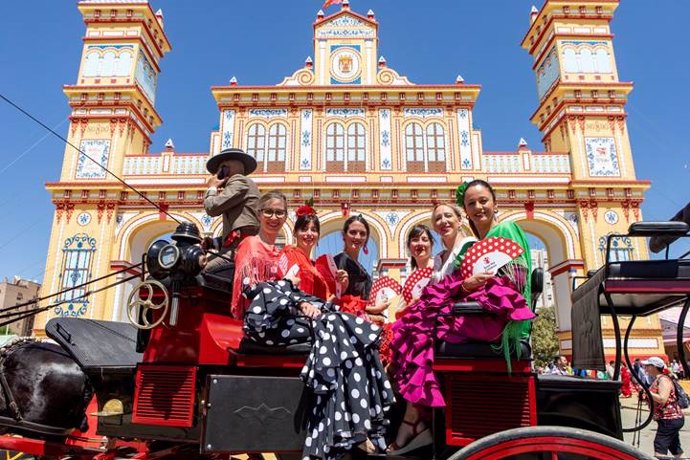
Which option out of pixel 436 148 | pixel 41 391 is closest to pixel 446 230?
pixel 41 391

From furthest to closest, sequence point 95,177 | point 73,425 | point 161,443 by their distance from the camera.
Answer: point 95,177
point 73,425
point 161,443

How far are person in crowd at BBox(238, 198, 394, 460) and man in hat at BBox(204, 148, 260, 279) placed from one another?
1.02 metres

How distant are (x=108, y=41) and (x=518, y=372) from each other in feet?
68.3

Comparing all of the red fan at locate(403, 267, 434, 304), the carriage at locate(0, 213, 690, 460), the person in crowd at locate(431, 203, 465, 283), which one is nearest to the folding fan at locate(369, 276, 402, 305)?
the red fan at locate(403, 267, 434, 304)

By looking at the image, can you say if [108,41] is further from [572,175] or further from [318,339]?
[318,339]

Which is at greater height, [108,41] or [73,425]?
[108,41]

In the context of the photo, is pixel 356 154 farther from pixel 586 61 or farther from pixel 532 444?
pixel 532 444

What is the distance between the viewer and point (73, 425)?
3.93 meters

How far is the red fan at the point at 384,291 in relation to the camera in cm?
348

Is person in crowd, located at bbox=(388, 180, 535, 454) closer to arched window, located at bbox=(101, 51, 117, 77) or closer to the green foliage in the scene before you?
arched window, located at bbox=(101, 51, 117, 77)

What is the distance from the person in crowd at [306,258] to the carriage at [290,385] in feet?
1.50

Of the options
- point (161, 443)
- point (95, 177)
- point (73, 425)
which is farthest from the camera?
point (95, 177)

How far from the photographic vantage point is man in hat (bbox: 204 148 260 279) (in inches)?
143

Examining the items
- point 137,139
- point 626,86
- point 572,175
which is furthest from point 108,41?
point 626,86
